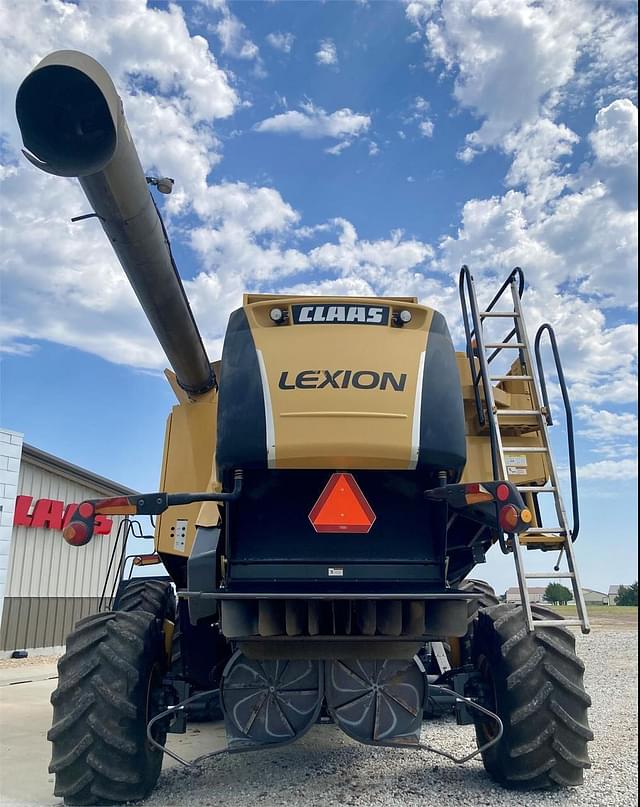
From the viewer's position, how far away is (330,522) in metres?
3.89

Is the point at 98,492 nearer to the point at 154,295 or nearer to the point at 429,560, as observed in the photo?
the point at 154,295

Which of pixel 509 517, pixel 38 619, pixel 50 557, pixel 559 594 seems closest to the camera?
pixel 509 517

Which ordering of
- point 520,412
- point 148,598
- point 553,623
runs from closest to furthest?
point 553,623
point 520,412
point 148,598

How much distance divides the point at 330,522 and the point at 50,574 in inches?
555

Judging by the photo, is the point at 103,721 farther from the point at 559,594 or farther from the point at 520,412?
the point at 559,594

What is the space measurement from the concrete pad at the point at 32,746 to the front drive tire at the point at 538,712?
247cm

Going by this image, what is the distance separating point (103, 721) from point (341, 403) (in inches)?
87.4

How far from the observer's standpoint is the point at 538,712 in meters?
3.94

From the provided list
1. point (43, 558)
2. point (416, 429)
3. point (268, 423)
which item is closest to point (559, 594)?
point (416, 429)

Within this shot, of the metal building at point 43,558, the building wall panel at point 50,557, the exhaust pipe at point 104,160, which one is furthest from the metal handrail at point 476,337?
the building wall panel at point 50,557

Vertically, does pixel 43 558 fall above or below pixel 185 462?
below

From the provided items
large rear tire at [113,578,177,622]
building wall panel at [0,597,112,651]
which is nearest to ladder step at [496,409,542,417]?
large rear tire at [113,578,177,622]

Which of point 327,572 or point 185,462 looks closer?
point 327,572

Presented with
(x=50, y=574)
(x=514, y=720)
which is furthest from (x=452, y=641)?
(x=50, y=574)
